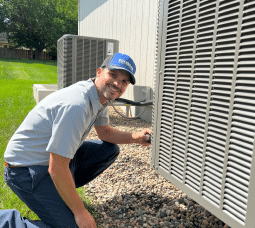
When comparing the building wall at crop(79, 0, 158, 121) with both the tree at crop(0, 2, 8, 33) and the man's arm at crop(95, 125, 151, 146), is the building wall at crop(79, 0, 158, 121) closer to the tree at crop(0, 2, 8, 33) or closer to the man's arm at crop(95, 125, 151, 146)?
the man's arm at crop(95, 125, 151, 146)

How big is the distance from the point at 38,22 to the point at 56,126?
108 ft

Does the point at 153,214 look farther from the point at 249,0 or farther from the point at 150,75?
the point at 150,75

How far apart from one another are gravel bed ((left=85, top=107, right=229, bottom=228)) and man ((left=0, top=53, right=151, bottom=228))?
49 cm

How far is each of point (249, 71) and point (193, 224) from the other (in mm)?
1335

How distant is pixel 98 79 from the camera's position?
1726mm

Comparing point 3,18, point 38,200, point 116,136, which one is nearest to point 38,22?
point 3,18

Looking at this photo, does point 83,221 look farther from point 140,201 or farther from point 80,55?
point 80,55

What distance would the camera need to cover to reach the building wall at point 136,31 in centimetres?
504

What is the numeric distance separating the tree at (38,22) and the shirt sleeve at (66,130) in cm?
3020

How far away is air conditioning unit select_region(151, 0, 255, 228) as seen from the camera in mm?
1027

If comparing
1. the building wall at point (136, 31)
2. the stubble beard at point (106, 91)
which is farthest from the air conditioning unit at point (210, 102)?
the building wall at point (136, 31)

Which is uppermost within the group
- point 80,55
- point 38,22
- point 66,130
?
point 38,22

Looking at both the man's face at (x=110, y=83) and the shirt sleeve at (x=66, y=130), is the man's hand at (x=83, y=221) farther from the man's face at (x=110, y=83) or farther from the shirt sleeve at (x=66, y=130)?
the man's face at (x=110, y=83)

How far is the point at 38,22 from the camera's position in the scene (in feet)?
99.0
